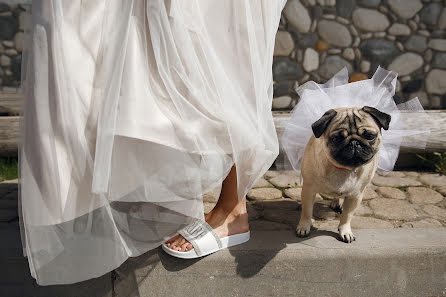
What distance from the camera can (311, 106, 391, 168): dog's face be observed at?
198 centimetres

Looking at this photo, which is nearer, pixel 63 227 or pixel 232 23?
pixel 63 227

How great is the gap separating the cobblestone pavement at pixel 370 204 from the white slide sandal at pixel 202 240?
1.23ft

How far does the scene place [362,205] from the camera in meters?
2.92

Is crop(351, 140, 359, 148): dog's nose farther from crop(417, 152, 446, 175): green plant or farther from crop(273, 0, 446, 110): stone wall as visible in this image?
crop(273, 0, 446, 110): stone wall

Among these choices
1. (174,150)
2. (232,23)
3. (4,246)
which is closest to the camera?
(174,150)

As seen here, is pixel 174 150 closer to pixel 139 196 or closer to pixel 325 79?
pixel 139 196

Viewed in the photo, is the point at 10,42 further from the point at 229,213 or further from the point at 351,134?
the point at 351,134

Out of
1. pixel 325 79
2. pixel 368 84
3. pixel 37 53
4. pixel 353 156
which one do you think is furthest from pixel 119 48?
pixel 325 79

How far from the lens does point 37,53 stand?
1.56m

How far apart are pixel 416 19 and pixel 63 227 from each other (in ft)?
13.5

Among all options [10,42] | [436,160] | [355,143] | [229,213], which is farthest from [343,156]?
[10,42]

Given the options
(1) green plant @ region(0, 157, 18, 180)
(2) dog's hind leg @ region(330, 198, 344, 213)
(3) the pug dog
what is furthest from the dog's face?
(1) green plant @ region(0, 157, 18, 180)

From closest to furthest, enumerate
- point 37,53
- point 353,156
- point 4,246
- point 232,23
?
point 37,53 → point 232,23 → point 353,156 → point 4,246

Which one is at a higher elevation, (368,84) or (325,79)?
(368,84)
